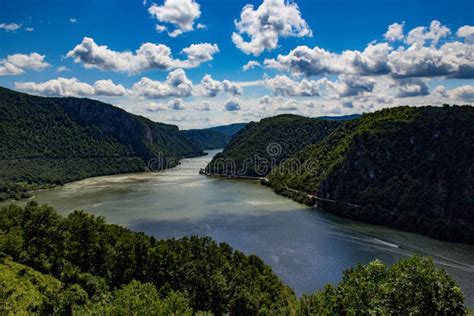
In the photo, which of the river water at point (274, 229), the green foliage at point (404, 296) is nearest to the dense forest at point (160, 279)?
the green foliage at point (404, 296)

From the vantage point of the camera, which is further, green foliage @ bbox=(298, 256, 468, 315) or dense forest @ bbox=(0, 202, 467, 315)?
dense forest @ bbox=(0, 202, 467, 315)

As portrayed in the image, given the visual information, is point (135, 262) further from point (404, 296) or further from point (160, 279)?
point (404, 296)

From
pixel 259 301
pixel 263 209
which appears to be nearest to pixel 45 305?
pixel 259 301

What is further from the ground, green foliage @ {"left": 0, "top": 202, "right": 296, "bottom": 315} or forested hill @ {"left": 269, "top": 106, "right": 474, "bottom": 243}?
forested hill @ {"left": 269, "top": 106, "right": 474, "bottom": 243}

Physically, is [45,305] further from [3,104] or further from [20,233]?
[3,104]

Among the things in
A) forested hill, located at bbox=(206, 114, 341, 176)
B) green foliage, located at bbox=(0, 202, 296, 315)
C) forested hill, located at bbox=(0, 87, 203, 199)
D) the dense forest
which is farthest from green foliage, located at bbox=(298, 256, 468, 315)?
forested hill, located at bbox=(206, 114, 341, 176)

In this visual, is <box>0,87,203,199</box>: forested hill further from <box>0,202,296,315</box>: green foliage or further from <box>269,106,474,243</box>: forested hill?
<box>0,202,296,315</box>: green foliage

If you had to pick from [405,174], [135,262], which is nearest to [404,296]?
[135,262]

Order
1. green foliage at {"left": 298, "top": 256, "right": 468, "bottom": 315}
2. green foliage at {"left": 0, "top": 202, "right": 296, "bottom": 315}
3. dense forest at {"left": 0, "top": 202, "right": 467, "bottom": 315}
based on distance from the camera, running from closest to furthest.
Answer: green foliage at {"left": 298, "top": 256, "right": 468, "bottom": 315}, dense forest at {"left": 0, "top": 202, "right": 467, "bottom": 315}, green foliage at {"left": 0, "top": 202, "right": 296, "bottom": 315}
